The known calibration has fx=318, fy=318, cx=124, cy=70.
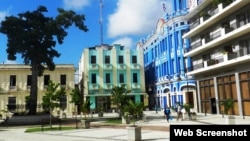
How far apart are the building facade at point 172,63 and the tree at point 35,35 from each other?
57.1 ft

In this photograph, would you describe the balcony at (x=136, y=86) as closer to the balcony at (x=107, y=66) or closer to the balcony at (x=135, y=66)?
the balcony at (x=135, y=66)

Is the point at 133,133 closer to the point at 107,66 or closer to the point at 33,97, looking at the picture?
the point at 33,97

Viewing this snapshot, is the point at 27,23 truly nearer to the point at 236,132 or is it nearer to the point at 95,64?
the point at 95,64

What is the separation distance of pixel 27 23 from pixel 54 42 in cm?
374

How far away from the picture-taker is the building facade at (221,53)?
29703 mm

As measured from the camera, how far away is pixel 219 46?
1377 inches

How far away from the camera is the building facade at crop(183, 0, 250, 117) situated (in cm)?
2970

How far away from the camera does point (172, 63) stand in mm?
50844

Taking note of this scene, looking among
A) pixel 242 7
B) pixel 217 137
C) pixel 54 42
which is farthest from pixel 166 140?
pixel 54 42

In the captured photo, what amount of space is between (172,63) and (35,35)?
23.3 meters

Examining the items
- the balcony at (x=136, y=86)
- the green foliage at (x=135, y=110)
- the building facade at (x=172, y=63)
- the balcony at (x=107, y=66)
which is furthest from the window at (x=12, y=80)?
the green foliage at (x=135, y=110)

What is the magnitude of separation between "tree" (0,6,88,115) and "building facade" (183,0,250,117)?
15.2 metres

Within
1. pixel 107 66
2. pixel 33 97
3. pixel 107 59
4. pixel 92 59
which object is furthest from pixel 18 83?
pixel 33 97

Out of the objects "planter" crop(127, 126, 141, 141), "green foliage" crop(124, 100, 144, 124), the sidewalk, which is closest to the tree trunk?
the sidewalk
